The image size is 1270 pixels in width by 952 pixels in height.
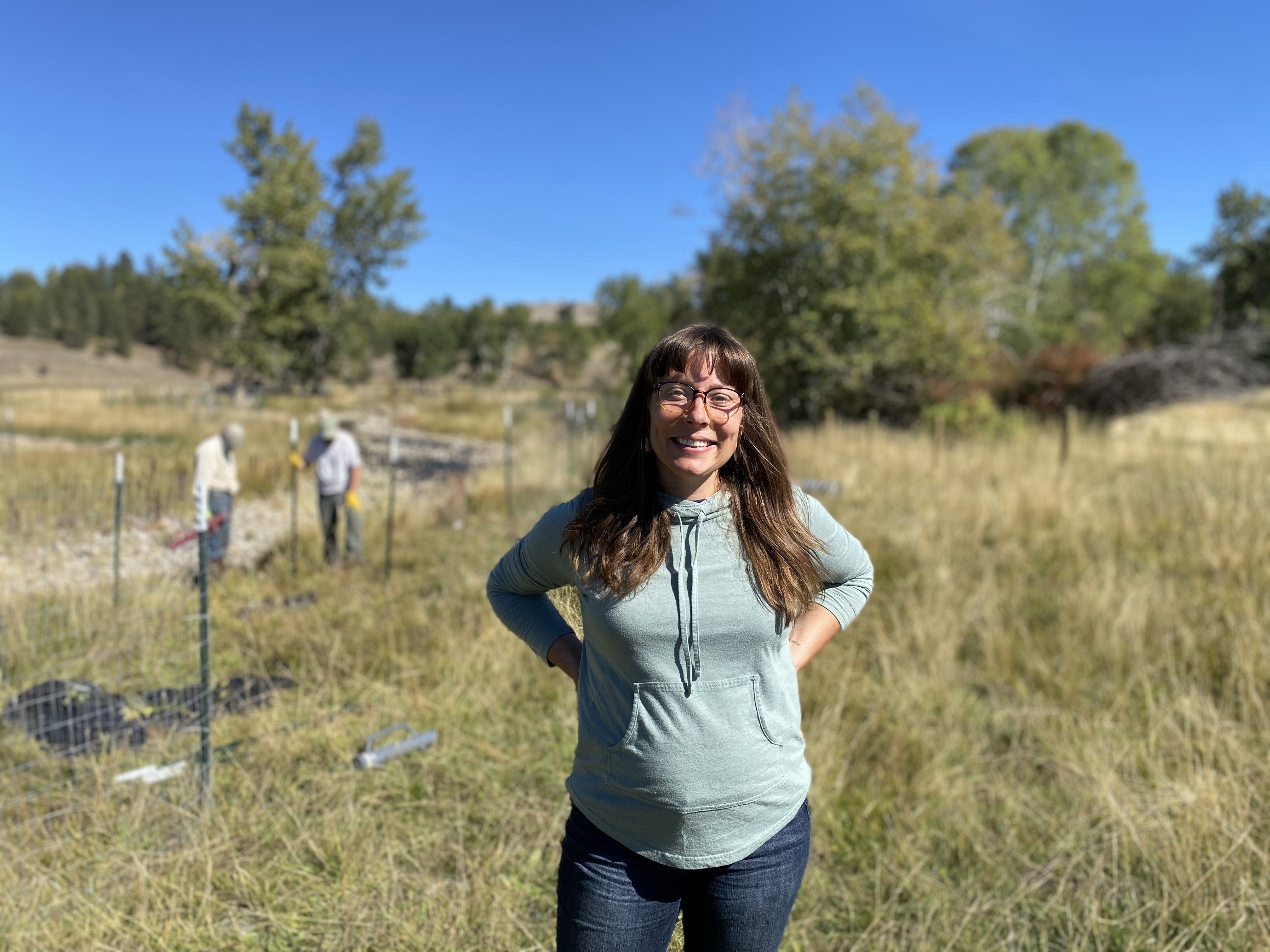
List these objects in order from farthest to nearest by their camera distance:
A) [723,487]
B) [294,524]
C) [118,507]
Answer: [294,524] < [118,507] < [723,487]

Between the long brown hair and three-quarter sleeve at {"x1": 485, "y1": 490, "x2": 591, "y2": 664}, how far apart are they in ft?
0.13

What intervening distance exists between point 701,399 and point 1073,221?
3365 centimetres

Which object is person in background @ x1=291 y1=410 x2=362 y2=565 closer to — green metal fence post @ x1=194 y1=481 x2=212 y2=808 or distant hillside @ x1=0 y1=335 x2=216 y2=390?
green metal fence post @ x1=194 y1=481 x2=212 y2=808

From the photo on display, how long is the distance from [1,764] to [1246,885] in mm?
4422

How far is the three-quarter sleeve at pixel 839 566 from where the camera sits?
1.53 m

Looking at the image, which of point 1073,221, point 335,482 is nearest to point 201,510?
point 335,482

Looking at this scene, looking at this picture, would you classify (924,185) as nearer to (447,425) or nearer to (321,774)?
(321,774)

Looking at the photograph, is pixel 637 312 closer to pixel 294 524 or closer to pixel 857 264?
pixel 857 264

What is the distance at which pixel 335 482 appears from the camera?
7.18m

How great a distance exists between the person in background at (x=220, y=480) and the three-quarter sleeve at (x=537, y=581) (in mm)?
5340

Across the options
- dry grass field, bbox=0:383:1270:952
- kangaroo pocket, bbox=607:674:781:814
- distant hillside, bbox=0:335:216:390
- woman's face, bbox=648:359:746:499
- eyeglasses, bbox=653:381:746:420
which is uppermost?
distant hillside, bbox=0:335:216:390

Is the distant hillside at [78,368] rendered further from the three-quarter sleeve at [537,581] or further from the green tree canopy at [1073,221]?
the three-quarter sleeve at [537,581]

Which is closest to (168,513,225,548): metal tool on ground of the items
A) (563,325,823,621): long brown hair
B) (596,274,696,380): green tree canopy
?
(563,325,823,621): long brown hair

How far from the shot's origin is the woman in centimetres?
134
